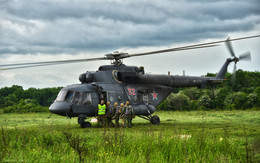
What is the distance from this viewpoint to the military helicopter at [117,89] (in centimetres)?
1722

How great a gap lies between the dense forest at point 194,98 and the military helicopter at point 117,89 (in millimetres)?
17444

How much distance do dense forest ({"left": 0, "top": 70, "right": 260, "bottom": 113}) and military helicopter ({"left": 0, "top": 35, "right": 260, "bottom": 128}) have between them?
17.4m

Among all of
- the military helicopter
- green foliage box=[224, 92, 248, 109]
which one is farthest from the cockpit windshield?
green foliage box=[224, 92, 248, 109]

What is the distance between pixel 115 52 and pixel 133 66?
1669 millimetres

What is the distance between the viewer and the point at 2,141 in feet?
30.1

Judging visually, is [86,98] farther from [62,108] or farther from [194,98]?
[194,98]

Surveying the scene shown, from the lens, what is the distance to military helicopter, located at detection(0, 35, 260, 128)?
17219mm

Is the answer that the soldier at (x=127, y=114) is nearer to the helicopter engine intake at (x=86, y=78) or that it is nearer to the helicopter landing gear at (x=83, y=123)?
the helicopter landing gear at (x=83, y=123)

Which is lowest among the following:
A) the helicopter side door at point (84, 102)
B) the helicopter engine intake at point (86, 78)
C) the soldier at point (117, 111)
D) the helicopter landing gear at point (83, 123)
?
the helicopter landing gear at point (83, 123)

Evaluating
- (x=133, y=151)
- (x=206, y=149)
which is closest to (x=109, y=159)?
(x=133, y=151)

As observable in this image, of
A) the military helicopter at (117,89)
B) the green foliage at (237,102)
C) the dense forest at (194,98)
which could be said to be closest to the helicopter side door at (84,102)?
the military helicopter at (117,89)

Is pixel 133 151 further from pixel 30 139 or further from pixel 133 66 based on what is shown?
pixel 133 66

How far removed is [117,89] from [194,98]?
188 ft

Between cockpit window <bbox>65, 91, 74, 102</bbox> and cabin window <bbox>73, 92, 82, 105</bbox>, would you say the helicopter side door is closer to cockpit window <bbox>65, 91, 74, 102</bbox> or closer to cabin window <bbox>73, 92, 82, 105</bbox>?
cabin window <bbox>73, 92, 82, 105</bbox>
